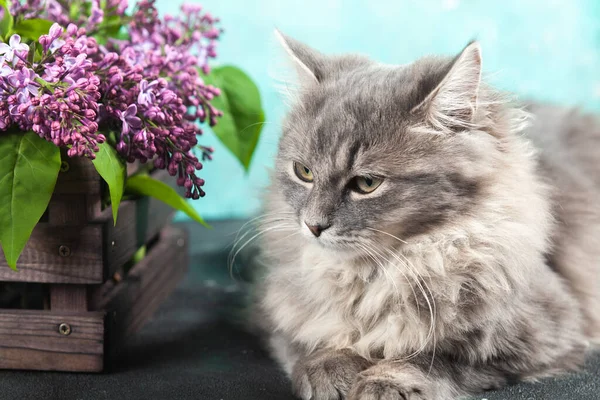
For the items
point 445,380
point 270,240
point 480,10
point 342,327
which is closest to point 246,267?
point 270,240

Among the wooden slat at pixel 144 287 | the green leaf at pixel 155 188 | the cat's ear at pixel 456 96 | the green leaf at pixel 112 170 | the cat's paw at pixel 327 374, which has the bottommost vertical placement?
the wooden slat at pixel 144 287

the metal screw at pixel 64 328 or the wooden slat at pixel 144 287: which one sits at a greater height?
the metal screw at pixel 64 328

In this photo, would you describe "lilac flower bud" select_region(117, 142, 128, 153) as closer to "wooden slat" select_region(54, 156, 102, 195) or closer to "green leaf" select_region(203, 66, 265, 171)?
"wooden slat" select_region(54, 156, 102, 195)

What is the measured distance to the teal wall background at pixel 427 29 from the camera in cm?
285

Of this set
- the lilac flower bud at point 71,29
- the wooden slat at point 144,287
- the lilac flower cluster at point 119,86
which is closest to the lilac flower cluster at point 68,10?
the lilac flower cluster at point 119,86

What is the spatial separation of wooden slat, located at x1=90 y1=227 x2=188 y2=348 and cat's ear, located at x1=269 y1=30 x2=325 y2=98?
64 cm

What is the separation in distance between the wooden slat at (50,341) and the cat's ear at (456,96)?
2.74ft

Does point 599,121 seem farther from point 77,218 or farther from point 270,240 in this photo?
point 77,218

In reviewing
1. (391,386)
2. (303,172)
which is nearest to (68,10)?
(303,172)

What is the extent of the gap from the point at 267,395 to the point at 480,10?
6.58 ft

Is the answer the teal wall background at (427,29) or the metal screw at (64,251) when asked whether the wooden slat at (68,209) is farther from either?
the teal wall background at (427,29)

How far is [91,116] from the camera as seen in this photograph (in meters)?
1.33

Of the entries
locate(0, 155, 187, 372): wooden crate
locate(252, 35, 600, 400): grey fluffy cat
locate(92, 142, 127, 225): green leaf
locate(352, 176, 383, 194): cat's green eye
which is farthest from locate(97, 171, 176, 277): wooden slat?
locate(352, 176, 383, 194): cat's green eye

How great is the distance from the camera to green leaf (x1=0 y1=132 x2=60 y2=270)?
1323 millimetres
